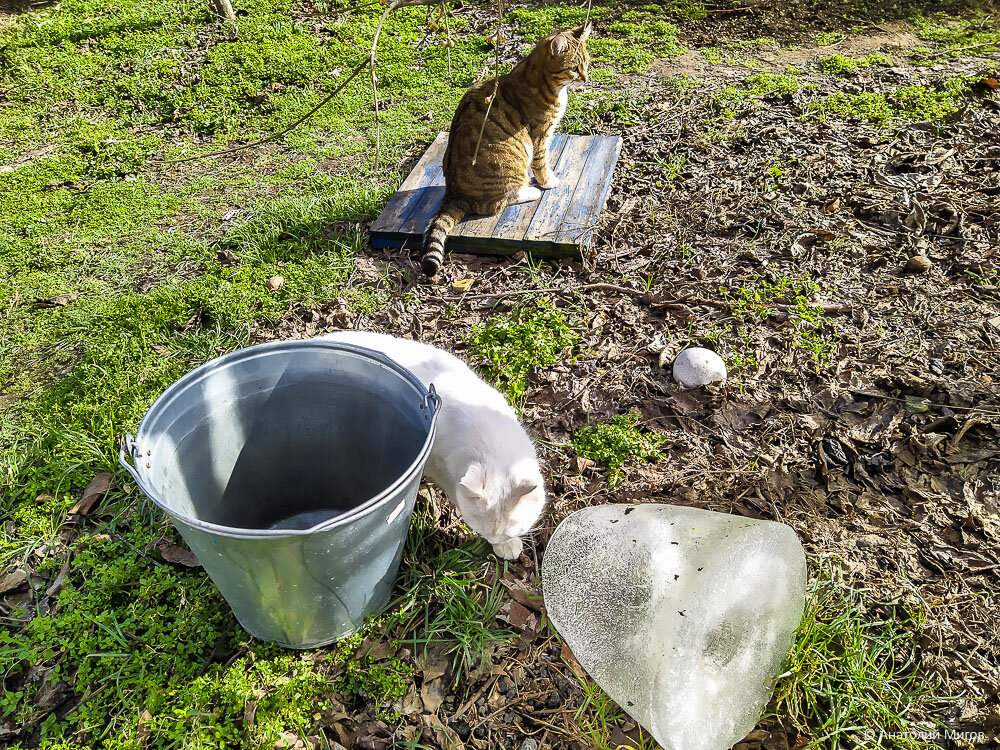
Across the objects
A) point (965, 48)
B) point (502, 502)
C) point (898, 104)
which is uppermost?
point (965, 48)

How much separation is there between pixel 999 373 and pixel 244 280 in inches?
180

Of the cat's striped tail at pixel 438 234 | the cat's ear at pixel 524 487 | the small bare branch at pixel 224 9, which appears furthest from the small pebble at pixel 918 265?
the small bare branch at pixel 224 9

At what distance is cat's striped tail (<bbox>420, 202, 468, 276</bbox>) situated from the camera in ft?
13.9

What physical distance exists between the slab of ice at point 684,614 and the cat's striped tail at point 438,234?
2366 mm

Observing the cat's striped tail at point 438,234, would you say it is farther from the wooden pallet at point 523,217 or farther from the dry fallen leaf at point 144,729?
the dry fallen leaf at point 144,729

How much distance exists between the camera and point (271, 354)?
238 cm

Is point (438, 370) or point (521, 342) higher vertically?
point (438, 370)

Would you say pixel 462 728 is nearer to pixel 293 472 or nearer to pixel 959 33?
pixel 293 472

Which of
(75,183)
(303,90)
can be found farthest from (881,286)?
(75,183)

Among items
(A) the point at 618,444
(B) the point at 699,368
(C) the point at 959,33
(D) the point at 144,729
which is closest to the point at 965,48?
(C) the point at 959,33

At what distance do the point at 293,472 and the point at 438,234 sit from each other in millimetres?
2121

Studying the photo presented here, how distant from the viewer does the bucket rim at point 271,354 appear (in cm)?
172

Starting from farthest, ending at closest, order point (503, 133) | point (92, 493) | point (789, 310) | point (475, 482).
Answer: point (503, 133), point (789, 310), point (92, 493), point (475, 482)

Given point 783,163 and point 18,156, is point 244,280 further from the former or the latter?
point 783,163
